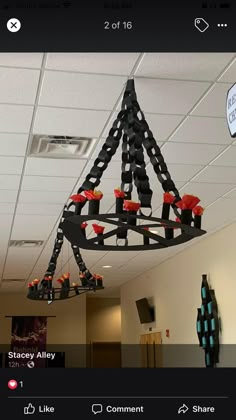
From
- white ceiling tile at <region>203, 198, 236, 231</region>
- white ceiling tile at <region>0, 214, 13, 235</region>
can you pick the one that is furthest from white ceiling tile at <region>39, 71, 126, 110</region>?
white ceiling tile at <region>0, 214, 13, 235</region>

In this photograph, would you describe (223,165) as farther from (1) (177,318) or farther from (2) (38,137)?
(1) (177,318)

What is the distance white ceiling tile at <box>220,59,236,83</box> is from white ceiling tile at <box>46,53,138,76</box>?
0.48 metres

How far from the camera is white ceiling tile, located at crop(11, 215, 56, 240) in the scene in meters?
5.80

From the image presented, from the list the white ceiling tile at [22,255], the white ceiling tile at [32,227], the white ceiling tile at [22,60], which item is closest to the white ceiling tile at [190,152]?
the white ceiling tile at [22,60]

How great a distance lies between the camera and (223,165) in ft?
13.6

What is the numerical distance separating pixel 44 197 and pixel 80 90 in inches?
86.7

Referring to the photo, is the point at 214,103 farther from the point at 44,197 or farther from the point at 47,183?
the point at 44,197

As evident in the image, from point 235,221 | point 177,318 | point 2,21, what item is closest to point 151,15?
point 2,21

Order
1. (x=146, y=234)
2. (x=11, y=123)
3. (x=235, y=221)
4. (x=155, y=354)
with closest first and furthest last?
1. (x=146, y=234)
2. (x=11, y=123)
3. (x=235, y=221)
4. (x=155, y=354)

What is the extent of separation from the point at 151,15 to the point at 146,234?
61.0 inches

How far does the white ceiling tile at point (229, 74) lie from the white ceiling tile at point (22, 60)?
36.1 inches

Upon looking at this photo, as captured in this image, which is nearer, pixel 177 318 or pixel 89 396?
pixel 89 396

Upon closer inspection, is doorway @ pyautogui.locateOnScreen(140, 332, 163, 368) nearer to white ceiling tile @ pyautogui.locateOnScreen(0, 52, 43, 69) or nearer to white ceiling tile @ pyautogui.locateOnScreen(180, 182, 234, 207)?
white ceiling tile @ pyautogui.locateOnScreen(180, 182, 234, 207)

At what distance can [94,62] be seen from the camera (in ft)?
8.48
